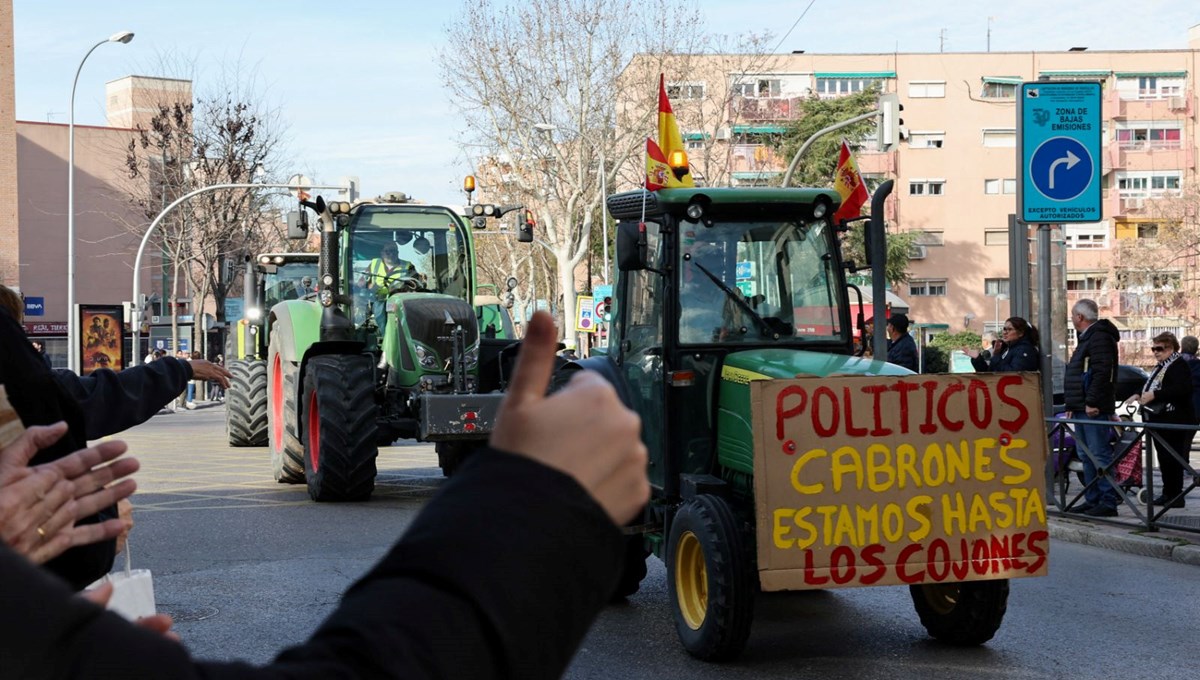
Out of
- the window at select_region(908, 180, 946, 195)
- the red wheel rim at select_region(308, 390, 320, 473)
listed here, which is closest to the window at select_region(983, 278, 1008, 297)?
the window at select_region(908, 180, 946, 195)

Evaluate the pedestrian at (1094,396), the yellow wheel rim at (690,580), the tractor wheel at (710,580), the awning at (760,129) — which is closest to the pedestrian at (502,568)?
the tractor wheel at (710,580)

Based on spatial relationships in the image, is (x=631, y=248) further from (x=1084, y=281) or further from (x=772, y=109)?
(x=1084, y=281)

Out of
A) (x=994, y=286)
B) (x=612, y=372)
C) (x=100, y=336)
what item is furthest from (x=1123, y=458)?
(x=994, y=286)

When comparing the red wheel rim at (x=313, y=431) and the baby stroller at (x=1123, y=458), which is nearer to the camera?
the baby stroller at (x=1123, y=458)

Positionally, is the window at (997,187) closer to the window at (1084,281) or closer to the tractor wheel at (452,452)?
the window at (1084,281)

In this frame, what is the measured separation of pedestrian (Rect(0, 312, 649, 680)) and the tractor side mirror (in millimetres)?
6491

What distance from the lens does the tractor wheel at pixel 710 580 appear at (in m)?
6.41

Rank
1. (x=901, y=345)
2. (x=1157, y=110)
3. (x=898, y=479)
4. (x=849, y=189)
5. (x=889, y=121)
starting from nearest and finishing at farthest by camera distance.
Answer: (x=898, y=479)
(x=849, y=189)
(x=901, y=345)
(x=889, y=121)
(x=1157, y=110)

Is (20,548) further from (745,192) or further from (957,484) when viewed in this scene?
(745,192)

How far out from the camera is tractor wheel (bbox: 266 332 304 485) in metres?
14.0

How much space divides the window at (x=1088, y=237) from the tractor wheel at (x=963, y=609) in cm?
6170

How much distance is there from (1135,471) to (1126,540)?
3.92ft

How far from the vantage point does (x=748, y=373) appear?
7172 millimetres

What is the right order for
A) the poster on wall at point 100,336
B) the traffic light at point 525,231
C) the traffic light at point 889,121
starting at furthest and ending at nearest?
the poster on wall at point 100,336 → the traffic light at point 889,121 → the traffic light at point 525,231
